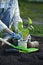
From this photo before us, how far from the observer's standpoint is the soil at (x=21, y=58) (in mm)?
3820

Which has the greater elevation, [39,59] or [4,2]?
[4,2]

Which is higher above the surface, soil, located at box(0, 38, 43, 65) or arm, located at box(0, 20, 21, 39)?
arm, located at box(0, 20, 21, 39)

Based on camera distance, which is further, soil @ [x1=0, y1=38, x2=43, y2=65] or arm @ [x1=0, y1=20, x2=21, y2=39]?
arm @ [x1=0, y1=20, x2=21, y2=39]

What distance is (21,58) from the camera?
3.98 m

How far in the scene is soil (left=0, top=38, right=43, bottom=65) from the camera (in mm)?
3820

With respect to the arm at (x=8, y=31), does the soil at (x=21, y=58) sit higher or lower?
lower

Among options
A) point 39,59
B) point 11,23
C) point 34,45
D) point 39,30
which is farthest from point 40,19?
point 39,59

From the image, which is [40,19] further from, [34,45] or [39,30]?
[34,45]

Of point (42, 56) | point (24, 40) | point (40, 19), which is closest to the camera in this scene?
point (42, 56)

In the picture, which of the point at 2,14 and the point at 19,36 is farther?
the point at 2,14

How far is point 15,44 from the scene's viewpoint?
4512mm

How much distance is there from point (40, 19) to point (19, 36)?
392 centimetres

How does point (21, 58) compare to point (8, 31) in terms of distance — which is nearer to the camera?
point (21, 58)

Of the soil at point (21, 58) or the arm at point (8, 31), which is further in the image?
the arm at point (8, 31)
